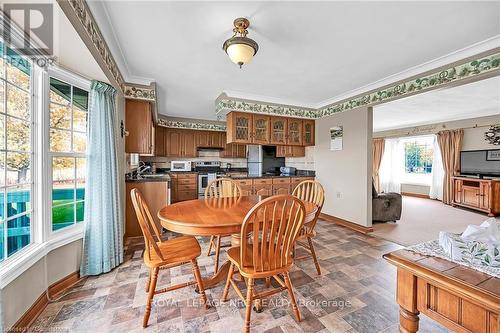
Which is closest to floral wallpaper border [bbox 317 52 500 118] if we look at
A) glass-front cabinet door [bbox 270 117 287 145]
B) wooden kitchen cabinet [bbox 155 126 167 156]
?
glass-front cabinet door [bbox 270 117 287 145]

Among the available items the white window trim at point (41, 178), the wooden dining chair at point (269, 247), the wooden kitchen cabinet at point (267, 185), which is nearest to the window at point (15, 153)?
the white window trim at point (41, 178)

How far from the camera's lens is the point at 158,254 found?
1.46m

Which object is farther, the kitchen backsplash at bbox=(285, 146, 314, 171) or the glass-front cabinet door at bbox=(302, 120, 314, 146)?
the kitchen backsplash at bbox=(285, 146, 314, 171)

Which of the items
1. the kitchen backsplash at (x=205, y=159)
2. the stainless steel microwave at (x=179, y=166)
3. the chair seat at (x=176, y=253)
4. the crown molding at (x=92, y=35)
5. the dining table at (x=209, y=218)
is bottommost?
the chair seat at (x=176, y=253)

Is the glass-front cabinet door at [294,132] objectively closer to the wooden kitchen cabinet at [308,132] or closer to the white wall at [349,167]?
the wooden kitchen cabinet at [308,132]

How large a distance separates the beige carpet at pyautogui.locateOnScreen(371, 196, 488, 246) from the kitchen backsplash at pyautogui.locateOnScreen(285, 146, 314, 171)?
5.83 feet

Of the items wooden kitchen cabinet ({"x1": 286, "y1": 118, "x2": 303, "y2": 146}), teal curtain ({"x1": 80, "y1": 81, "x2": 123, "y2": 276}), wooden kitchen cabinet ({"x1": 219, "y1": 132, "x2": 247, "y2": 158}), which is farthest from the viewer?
wooden kitchen cabinet ({"x1": 219, "y1": 132, "x2": 247, "y2": 158})

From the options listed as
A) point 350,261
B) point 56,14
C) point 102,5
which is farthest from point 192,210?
point 350,261

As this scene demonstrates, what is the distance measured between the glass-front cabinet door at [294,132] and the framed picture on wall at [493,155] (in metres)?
4.80

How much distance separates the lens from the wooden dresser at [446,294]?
0.75 m

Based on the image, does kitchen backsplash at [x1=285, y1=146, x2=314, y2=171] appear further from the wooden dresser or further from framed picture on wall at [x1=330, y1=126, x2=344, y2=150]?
the wooden dresser

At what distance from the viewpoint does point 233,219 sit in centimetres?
152

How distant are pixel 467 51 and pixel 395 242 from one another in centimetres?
254

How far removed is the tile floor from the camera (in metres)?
1.45
